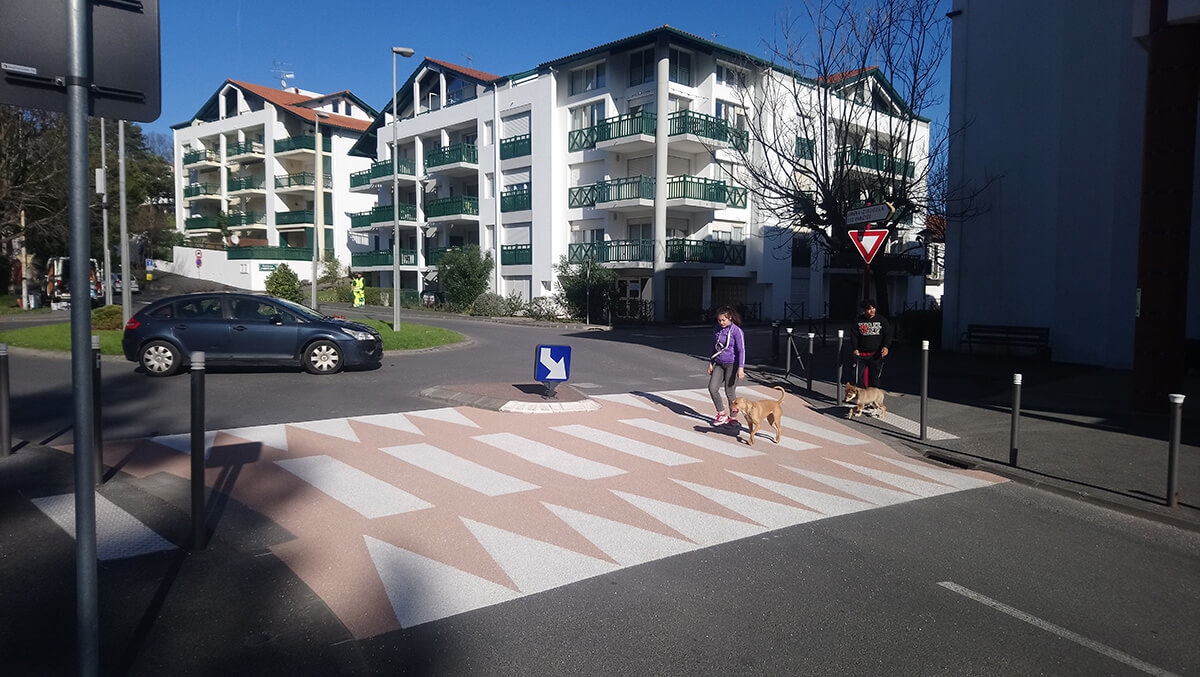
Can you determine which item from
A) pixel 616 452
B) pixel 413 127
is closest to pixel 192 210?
pixel 413 127

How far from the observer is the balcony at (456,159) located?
42406mm

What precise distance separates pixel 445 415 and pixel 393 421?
2.56 feet

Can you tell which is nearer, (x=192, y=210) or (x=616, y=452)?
(x=616, y=452)

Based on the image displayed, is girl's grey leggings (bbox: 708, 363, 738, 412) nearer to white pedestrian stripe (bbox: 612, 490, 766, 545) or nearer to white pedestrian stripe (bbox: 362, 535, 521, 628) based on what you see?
white pedestrian stripe (bbox: 612, 490, 766, 545)

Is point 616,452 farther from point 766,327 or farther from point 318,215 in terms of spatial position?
point 318,215

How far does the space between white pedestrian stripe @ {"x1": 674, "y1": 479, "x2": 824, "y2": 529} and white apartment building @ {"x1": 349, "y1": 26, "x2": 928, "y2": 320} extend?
26134 millimetres

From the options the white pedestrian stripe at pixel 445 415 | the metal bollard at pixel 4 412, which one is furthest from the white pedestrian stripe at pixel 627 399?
the metal bollard at pixel 4 412

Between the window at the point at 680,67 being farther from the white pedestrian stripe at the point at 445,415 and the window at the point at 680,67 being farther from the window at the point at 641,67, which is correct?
the white pedestrian stripe at the point at 445,415

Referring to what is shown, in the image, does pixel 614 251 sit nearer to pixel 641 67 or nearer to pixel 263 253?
pixel 641 67

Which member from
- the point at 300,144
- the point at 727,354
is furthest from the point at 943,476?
the point at 300,144

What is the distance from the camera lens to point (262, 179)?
5962 cm

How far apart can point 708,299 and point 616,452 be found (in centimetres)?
2874

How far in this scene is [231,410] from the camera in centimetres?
1038

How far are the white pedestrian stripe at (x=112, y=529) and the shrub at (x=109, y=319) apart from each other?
15.8 metres
